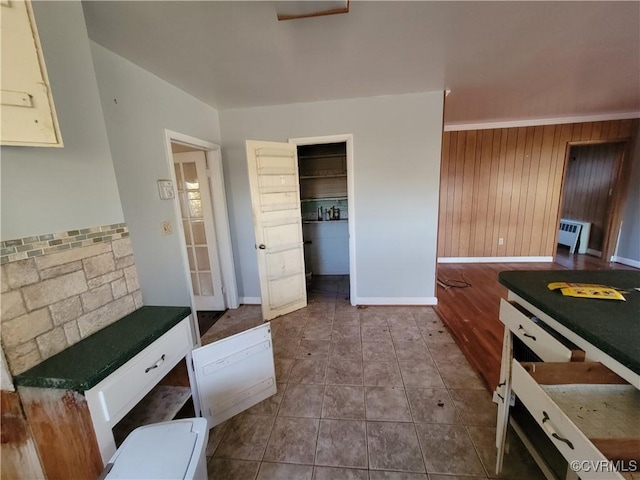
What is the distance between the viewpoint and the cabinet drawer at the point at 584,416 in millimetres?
688

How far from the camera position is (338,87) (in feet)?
7.86

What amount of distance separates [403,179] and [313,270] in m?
2.29

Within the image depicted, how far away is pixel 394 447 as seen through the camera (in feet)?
4.54

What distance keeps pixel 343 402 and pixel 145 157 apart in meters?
2.32

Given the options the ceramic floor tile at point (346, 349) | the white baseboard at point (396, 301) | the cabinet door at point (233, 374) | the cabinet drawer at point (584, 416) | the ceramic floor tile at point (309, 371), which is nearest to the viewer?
the cabinet drawer at point (584, 416)

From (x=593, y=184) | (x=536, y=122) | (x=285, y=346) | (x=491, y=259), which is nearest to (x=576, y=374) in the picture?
(x=285, y=346)

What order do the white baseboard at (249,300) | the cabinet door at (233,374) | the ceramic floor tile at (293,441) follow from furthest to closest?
the white baseboard at (249,300), the cabinet door at (233,374), the ceramic floor tile at (293,441)

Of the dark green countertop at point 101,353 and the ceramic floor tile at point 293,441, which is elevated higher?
the dark green countertop at point 101,353

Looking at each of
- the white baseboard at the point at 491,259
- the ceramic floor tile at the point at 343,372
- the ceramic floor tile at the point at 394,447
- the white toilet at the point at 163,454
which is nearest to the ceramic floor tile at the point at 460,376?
the ceramic floor tile at the point at 394,447

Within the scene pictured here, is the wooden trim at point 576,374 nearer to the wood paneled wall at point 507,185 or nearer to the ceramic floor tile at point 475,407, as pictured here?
the ceramic floor tile at point 475,407

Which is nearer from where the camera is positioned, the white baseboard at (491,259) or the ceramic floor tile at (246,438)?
A: the ceramic floor tile at (246,438)

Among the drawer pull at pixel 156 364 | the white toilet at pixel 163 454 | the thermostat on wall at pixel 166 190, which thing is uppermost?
the thermostat on wall at pixel 166 190

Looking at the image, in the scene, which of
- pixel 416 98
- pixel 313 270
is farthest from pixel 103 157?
pixel 313 270

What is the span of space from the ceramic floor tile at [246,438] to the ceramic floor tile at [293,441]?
5cm
